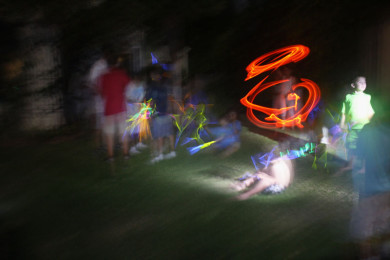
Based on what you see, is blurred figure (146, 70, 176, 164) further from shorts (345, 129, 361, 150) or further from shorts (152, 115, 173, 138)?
shorts (345, 129, 361, 150)

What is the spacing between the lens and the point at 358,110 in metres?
7.40

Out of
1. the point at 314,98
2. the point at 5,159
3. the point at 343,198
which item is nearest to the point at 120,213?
Answer: the point at 343,198

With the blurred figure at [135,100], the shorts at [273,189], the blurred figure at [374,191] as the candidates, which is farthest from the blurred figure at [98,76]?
the blurred figure at [374,191]

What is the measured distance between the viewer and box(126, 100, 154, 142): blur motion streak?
33.8ft

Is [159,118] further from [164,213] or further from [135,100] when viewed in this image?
[164,213]

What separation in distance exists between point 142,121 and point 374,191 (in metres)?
7.00

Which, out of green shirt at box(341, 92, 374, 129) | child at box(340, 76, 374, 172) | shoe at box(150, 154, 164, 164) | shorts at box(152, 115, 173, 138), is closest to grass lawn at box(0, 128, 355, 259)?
shoe at box(150, 154, 164, 164)

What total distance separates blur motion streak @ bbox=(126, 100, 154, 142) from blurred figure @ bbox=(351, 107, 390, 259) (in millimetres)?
6209

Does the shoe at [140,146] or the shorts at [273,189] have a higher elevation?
the shoe at [140,146]

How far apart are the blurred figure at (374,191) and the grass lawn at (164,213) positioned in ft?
1.17

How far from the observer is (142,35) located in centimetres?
794

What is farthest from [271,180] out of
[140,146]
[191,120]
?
[191,120]

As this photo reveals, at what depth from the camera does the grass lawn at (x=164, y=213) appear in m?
4.88

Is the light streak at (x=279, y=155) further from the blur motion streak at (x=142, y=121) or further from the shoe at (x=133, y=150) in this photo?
the blur motion streak at (x=142, y=121)
